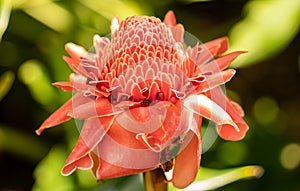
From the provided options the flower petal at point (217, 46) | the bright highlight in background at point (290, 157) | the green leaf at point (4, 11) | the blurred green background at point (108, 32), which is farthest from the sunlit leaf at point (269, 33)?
the green leaf at point (4, 11)

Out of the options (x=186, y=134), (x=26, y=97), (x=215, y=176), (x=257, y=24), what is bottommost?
(x=26, y=97)

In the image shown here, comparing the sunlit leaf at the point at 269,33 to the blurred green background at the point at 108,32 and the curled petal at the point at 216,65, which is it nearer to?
the blurred green background at the point at 108,32

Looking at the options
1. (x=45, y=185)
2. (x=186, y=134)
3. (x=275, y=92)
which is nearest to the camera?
(x=186, y=134)

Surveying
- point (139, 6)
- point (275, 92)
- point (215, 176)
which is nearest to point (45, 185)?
point (215, 176)

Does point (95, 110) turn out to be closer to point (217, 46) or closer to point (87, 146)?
point (87, 146)

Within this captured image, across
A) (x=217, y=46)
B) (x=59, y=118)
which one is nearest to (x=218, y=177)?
(x=217, y=46)

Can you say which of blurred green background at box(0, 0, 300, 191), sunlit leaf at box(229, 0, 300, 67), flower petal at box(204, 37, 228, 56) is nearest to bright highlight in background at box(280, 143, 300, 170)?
blurred green background at box(0, 0, 300, 191)

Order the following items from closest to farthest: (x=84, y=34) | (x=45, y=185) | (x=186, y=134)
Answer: (x=186, y=134)
(x=45, y=185)
(x=84, y=34)

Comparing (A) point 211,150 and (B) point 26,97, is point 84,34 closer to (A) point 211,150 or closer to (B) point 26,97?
Result: (B) point 26,97
